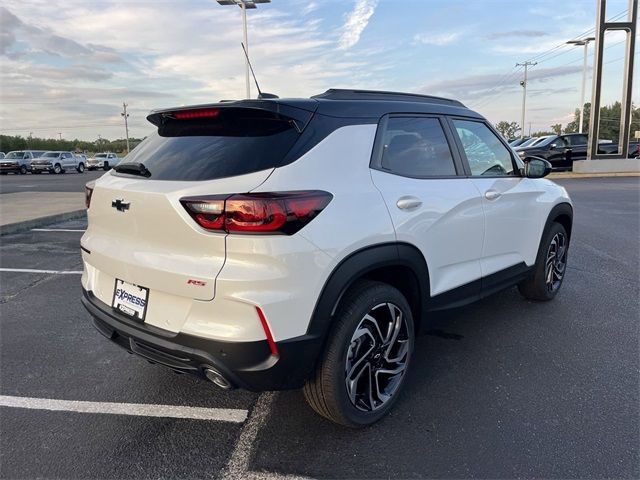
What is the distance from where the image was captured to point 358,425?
262cm

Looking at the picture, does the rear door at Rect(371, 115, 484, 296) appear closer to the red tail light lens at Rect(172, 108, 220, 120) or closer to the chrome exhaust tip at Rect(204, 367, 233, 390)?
the red tail light lens at Rect(172, 108, 220, 120)

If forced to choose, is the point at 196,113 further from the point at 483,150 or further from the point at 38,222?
the point at 38,222

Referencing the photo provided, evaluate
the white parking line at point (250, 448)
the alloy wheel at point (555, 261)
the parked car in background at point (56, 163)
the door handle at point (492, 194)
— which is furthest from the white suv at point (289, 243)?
the parked car in background at point (56, 163)

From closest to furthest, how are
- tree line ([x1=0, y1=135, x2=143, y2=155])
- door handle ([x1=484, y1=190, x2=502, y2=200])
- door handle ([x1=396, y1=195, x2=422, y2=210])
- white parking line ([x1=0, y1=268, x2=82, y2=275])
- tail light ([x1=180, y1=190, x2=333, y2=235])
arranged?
tail light ([x1=180, y1=190, x2=333, y2=235]) < door handle ([x1=396, y1=195, x2=422, y2=210]) < door handle ([x1=484, y1=190, x2=502, y2=200]) < white parking line ([x1=0, y1=268, x2=82, y2=275]) < tree line ([x1=0, y1=135, x2=143, y2=155])

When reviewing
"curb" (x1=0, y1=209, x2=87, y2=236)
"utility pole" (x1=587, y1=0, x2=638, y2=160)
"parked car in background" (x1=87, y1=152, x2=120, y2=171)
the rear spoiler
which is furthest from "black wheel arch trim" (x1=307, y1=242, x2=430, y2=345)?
"parked car in background" (x1=87, y1=152, x2=120, y2=171)

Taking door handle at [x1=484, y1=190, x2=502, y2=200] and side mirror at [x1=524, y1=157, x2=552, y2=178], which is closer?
door handle at [x1=484, y1=190, x2=502, y2=200]

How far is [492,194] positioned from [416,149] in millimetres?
861

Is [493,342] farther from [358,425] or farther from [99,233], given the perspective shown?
[99,233]

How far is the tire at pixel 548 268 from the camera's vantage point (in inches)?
173

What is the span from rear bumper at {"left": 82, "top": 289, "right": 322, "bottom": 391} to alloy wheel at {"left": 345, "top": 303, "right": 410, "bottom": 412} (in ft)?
1.14

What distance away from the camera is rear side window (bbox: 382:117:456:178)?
111 inches

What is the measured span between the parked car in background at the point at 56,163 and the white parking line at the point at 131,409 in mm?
38703

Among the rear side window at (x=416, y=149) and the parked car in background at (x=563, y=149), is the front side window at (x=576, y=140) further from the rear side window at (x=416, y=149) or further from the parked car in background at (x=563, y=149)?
the rear side window at (x=416, y=149)

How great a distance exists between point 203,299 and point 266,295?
0.31 metres
